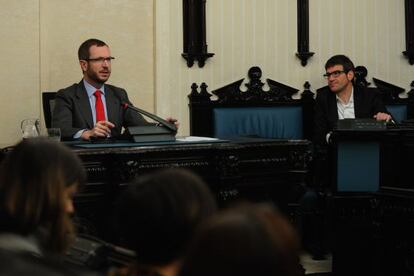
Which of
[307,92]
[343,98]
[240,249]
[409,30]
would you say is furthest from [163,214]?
[409,30]

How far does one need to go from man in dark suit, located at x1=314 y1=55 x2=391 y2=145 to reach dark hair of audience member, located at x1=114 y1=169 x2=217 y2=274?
5073 mm

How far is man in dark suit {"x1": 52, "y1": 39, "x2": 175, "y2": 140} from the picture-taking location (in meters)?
4.98

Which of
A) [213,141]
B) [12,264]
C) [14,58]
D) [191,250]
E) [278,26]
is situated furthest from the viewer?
[278,26]

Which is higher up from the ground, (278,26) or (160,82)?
(278,26)

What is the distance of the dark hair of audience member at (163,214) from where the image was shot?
136 centimetres

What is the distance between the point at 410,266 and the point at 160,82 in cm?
313

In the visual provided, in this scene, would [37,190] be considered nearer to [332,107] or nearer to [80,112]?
[80,112]

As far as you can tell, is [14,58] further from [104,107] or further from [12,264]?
[12,264]

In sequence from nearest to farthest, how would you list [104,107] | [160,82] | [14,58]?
[104,107], [14,58], [160,82]

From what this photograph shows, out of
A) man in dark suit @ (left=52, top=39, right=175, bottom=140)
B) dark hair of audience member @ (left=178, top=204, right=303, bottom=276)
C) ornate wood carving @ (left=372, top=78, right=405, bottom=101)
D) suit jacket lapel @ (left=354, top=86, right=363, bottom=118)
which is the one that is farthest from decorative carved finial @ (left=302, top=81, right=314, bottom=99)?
dark hair of audience member @ (left=178, top=204, right=303, bottom=276)

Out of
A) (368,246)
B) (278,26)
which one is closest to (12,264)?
(368,246)

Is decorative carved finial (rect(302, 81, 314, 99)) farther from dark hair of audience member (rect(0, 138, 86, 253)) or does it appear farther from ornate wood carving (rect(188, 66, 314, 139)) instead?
dark hair of audience member (rect(0, 138, 86, 253))

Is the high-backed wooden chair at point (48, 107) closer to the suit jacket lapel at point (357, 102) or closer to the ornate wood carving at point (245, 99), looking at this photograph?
the ornate wood carving at point (245, 99)

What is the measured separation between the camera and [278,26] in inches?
279
